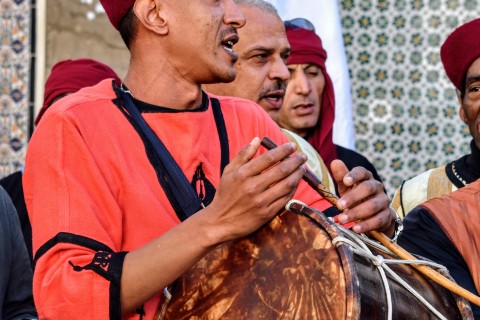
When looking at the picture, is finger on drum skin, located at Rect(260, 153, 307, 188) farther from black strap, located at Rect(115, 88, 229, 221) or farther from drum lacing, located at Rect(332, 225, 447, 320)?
black strap, located at Rect(115, 88, 229, 221)

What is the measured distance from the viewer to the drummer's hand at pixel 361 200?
2.73m

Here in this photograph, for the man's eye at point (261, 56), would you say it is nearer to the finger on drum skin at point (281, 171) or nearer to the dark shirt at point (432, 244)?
the dark shirt at point (432, 244)

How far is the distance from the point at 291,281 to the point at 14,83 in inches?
233

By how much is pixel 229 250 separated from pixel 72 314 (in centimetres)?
42

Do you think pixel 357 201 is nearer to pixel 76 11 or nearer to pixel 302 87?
pixel 302 87

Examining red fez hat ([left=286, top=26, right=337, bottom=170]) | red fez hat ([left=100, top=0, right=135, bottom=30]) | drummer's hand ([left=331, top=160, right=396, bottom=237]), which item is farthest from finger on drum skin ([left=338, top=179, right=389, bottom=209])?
red fez hat ([left=286, top=26, right=337, bottom=170])

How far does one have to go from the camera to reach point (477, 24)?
5637 millimetres

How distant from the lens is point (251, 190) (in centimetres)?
244

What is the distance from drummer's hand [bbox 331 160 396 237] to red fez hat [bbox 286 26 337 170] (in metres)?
3.18

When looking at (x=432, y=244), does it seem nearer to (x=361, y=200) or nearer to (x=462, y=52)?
(x=361, y=200)

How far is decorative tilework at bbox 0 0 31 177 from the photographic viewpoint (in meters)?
8.03

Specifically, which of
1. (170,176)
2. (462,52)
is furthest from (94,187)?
(462,52)

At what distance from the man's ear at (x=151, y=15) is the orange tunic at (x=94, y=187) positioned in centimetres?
22

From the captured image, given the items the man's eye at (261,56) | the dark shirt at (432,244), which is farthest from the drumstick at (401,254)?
the man's eye at (261,56)
